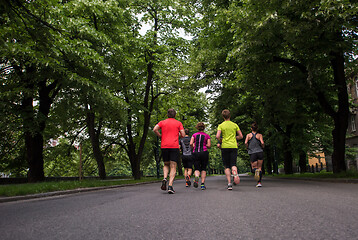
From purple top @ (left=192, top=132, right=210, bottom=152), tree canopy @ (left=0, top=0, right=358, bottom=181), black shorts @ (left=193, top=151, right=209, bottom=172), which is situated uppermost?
tree canopy @ (left=0, top=0, right=358, bottom=181)

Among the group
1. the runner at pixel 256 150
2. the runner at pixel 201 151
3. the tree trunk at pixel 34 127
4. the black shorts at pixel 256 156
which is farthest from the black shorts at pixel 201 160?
the tree trunk at pixel 34 127

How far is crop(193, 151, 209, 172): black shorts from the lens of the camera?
9922 mm

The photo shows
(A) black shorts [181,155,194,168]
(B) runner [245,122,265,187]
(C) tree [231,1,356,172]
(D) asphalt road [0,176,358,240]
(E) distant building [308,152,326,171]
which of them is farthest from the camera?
(E) distant building [308,152,326,171]

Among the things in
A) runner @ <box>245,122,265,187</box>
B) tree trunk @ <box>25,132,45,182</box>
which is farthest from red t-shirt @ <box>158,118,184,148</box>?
tree trunk @ <box>25,132,45,182</box>

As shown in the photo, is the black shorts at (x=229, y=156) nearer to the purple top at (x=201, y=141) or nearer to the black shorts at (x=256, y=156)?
the purple top at (x=201, y=141)

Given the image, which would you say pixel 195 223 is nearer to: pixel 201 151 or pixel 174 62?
pixel 201 151

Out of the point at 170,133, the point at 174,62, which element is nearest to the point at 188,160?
the point at 170,133

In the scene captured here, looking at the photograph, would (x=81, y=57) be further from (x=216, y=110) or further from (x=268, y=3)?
(x=216, y=110)

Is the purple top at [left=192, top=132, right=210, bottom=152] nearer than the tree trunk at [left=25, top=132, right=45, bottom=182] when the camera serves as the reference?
Yes

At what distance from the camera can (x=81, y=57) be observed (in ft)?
43.1

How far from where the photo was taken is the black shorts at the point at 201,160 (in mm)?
9922

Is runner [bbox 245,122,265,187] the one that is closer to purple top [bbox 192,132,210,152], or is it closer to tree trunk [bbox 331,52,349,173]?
purple top [bbox 192,132,210,152]

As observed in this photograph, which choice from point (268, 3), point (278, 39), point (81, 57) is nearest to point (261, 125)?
point (278, 39)

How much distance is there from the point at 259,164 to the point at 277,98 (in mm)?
5217
